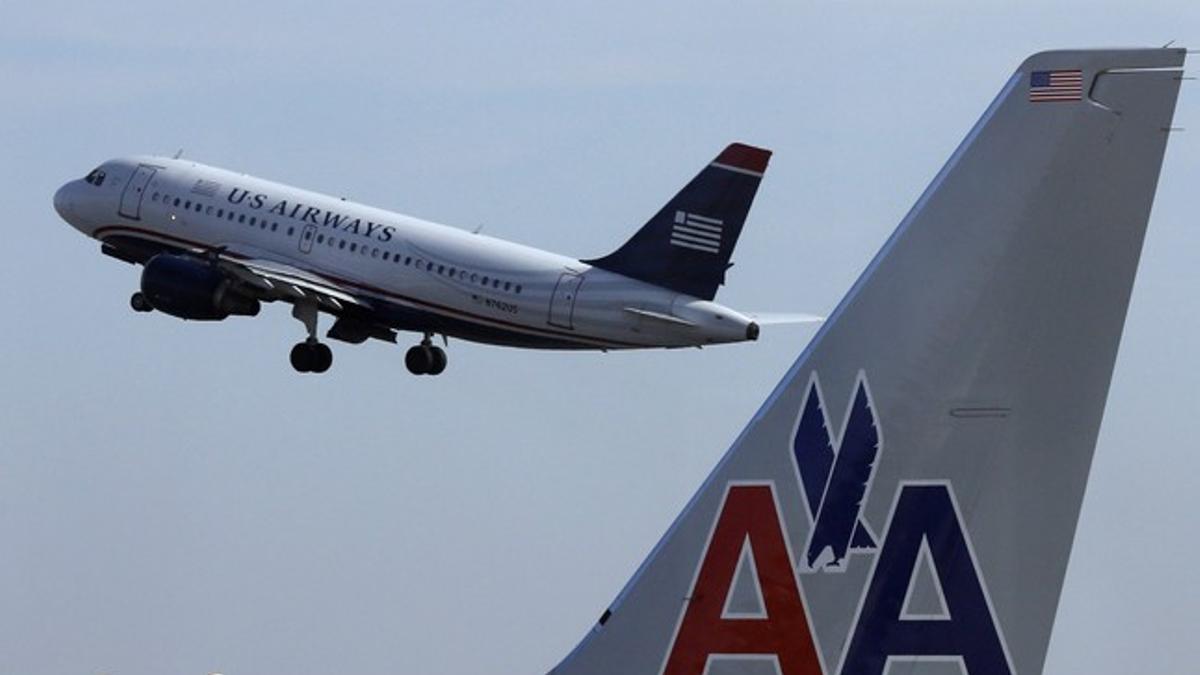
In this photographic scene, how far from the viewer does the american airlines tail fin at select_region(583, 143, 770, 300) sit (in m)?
71.7

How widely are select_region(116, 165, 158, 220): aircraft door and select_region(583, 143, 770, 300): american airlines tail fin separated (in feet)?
43.1

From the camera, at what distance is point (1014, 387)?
577 inches

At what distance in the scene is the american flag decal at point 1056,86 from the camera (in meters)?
14.2

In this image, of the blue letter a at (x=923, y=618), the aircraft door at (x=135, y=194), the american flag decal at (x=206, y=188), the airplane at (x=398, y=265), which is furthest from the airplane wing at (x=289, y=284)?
the blue letter a at (x=923, y=618)

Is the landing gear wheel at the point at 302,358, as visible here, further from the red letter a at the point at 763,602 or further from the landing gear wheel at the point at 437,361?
the red letter a at the point at 763,602

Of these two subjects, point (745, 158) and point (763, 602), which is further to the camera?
point (745, 158)

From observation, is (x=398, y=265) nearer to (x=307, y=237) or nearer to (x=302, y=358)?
(x=307, y=237)

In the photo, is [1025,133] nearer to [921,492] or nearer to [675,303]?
[921,492]

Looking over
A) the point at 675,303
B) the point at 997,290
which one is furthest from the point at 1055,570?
the point at 675,303

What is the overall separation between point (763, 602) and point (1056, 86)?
3448mm

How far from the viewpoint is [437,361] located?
7662 cm

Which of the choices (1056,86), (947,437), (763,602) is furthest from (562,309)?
(1056,86)

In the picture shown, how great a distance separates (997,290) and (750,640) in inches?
98.5

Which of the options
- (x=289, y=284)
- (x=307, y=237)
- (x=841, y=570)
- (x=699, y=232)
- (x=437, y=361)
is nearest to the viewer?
(x=841, y=570)
